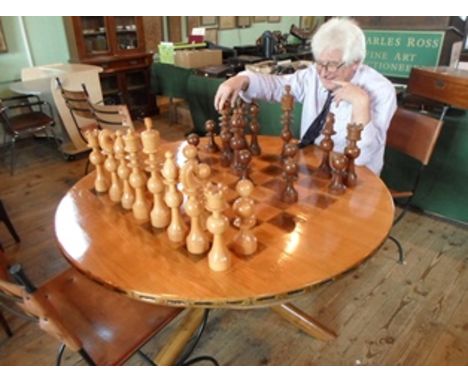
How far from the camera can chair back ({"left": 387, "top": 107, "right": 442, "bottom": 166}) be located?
66.1 inches

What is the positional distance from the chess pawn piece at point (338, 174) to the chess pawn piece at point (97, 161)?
785mm

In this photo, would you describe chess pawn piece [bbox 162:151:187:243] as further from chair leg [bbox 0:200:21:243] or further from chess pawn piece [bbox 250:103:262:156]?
chair leg [bbox 0:200:21:243]

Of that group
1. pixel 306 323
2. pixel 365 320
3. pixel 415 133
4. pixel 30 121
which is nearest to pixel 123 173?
pixel 306 323

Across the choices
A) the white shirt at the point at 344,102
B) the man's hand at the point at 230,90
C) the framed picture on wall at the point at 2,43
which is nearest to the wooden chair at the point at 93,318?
the man's hand at the point at 230,90

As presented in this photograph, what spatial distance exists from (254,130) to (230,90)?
0.25 metres

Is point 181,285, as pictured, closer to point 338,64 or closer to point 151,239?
point 151,239

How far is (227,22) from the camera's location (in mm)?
6008

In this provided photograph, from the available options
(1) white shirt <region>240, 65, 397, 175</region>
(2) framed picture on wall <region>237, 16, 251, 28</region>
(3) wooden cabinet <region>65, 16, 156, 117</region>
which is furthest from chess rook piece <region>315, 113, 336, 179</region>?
(2) framed picture on wall <region>237, 16, 251, 28</region>

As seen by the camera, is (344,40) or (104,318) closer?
(104,318)

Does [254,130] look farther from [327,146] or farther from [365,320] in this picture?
[365,320]

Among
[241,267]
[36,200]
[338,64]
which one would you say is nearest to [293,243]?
[241,267]

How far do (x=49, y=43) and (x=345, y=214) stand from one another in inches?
170

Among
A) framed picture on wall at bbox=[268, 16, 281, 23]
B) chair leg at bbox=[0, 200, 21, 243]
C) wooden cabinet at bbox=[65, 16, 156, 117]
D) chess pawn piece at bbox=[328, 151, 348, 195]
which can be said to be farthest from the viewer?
framed picture on wall at bbox=[268, 16, 281, 23]

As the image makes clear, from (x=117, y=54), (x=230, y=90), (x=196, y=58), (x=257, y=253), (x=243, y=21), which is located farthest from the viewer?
(x=243, y=21)
